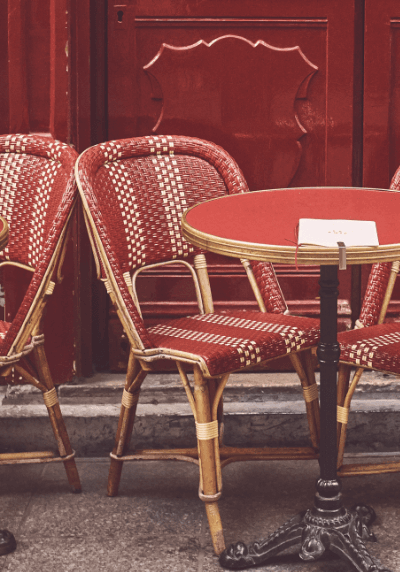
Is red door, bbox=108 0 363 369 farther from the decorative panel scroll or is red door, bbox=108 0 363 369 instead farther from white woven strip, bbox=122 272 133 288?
white woven strip, bbox=122 272 133 288

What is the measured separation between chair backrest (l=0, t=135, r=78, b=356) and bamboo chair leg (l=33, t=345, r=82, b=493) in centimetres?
22

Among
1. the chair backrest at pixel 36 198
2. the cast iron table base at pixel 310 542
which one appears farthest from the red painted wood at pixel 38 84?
the cast iron table base at pixel 310 542

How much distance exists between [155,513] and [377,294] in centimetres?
104

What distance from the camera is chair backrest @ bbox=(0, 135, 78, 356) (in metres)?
2.57

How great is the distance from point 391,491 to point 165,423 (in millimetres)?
857

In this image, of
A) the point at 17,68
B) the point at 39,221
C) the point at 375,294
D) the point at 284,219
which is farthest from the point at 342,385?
the point at 17,68

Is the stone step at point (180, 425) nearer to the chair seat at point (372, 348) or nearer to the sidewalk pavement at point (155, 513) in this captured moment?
the sidewalk pavement at point (155, 513)

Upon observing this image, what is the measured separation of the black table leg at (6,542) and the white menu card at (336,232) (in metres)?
1.24

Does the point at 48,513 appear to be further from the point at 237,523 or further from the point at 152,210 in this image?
the point at 152,210

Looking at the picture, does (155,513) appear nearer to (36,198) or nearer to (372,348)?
(372,348)

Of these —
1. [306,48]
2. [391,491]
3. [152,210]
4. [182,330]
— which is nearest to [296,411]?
Answer: [391,491]

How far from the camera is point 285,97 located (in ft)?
10.9

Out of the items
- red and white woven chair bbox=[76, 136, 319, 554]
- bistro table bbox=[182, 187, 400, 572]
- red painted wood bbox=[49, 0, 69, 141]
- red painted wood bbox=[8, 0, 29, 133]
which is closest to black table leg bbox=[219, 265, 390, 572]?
bistro table bbox=[182, 187, 400, 572]

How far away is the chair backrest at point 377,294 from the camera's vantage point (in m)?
2.81
